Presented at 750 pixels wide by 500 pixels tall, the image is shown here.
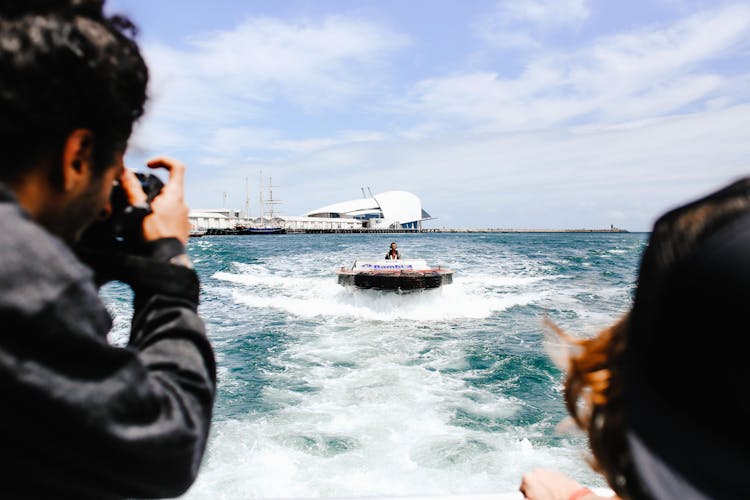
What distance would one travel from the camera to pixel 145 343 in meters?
0.97

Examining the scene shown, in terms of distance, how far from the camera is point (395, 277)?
15211 millimetres

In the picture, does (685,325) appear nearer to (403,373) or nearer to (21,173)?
(21,173)

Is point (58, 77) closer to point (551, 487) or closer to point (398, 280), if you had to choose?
point (551, 487)

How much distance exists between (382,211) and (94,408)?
117927 mm

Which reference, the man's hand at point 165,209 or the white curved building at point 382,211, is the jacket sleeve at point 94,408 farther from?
the white curved building at point 382,211

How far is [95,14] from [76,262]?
1.44 ft

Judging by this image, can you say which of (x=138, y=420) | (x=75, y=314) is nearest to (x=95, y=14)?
(x=75, y=314)

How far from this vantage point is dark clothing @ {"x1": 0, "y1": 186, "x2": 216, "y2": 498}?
2.27 feet

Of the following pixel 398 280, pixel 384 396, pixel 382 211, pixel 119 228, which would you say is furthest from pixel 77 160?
pixel 382 211

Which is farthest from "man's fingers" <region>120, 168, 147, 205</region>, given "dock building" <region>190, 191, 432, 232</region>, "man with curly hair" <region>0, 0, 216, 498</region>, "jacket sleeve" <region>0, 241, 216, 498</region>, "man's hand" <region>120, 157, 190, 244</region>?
"dock building" <region>190, 191, 432, 232</region>

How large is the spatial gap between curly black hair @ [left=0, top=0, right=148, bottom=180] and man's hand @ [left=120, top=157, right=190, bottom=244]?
21 centimetres

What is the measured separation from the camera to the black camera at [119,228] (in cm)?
110

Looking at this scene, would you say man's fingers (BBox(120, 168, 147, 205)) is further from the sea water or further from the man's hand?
the sea water

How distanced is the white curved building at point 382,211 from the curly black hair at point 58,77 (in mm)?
116313
